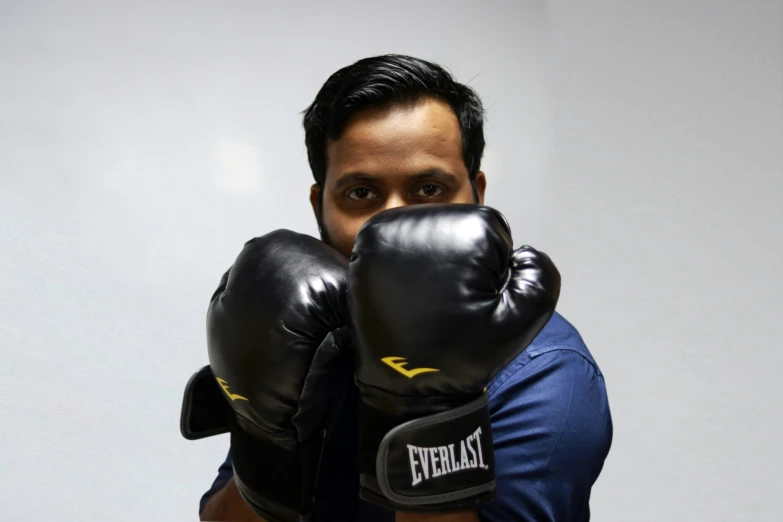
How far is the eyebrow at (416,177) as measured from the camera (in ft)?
3.27

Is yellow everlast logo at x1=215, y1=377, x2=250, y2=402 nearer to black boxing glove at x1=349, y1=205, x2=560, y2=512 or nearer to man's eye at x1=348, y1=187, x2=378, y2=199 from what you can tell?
black boxing glove at x1=349, y1=205, x2=560, y2=512

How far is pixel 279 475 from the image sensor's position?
0.77 m

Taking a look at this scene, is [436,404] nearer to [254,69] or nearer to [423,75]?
[423,75]

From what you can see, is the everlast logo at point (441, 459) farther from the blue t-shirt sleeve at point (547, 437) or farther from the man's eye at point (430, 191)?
the man's eye at point (430, 191)

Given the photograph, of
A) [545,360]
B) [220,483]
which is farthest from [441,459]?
[220,483]

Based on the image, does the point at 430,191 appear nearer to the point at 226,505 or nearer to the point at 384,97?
the point at 384,97

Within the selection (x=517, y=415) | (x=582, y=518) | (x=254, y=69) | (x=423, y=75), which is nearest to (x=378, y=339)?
(x=517, y=415)

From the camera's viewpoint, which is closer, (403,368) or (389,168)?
(403,368)

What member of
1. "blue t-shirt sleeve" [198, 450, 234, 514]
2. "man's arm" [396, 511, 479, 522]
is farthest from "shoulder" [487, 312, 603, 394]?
"blue t-shirt sleeve" [198, 450, 234, 514]

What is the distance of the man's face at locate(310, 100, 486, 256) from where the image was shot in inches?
39.4

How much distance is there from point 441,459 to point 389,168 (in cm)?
46

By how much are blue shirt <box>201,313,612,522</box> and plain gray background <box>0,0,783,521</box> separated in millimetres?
932

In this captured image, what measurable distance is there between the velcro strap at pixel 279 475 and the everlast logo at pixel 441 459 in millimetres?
179

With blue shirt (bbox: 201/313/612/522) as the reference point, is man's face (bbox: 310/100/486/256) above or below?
above
